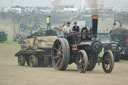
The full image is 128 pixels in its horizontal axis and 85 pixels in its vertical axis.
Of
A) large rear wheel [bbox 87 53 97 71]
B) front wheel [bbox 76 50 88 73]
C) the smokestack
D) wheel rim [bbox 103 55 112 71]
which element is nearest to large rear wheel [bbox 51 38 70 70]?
front wheel [bbox 76 50 88 73]

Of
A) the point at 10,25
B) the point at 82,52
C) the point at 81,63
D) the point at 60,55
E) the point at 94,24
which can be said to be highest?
the point at 94,24

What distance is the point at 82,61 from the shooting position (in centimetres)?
1814

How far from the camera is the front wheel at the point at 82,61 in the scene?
17769 mm

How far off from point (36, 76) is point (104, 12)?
50.2m

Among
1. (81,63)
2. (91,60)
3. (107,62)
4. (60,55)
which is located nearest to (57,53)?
→ (60,55)

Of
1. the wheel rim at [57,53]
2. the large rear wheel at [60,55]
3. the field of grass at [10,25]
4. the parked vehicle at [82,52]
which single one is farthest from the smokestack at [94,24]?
the field of grass at [10,25]

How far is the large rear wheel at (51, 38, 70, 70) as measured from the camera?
18.7 meters

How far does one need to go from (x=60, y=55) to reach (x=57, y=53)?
0.29 metres

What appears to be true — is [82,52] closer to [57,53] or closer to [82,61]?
[82,61]

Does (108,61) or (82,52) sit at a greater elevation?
(82,52)

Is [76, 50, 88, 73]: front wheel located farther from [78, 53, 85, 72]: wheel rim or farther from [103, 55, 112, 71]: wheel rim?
[103, 55, 112, 71]: wheel rim

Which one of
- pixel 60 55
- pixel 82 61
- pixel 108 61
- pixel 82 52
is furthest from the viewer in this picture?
pixel 60 55

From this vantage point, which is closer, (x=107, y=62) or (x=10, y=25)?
(x=107, y=62)

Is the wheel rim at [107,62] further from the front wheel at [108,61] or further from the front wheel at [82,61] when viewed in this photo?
the front wheel at [82,61]
